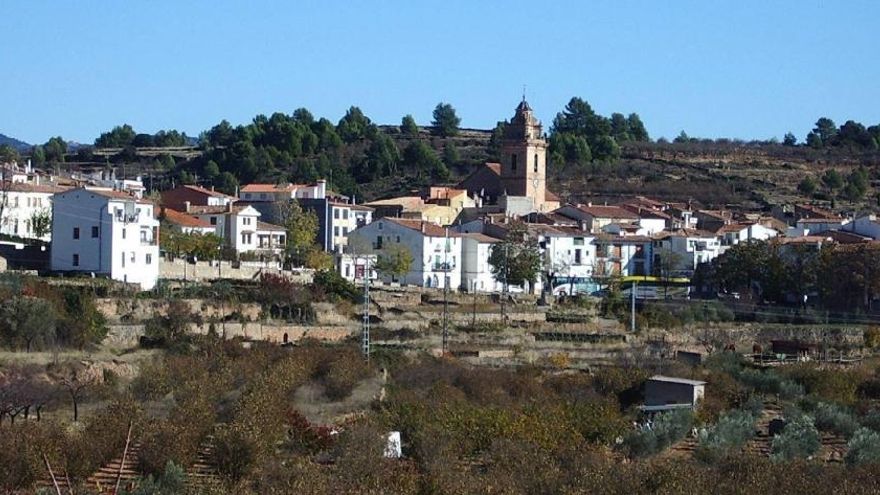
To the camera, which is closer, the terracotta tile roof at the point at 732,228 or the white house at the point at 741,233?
the white house at the point at 741,233

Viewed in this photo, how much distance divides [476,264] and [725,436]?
3417 cm

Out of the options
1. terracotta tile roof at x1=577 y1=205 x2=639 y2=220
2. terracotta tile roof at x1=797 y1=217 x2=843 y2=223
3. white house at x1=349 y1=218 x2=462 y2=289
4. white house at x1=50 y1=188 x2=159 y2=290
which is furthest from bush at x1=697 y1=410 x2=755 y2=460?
terracotta tile roof at x1=797 y1=217 x2=843 y2=223

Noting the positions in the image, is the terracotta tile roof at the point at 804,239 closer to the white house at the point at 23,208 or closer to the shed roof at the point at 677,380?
the shed roof at the point at 677,380

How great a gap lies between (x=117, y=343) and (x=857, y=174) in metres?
60.9

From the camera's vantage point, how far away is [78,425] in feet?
103

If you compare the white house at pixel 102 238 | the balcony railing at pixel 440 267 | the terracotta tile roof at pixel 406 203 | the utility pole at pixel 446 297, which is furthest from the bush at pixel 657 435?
the terracotta tile roof at pixel 406 203

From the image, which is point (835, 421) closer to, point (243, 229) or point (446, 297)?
point (446, 297)

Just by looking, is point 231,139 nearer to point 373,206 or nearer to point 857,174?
point 373,206

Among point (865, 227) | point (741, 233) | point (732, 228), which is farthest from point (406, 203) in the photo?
point (865, 227)

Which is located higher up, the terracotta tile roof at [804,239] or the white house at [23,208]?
the white house at [23,208]

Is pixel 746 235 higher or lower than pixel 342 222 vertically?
lower

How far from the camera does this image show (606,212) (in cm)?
7550

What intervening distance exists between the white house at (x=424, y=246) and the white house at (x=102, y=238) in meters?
14.1

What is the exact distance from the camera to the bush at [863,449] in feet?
94.6
